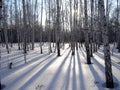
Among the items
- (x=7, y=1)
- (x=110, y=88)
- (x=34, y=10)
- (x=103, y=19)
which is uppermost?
(x=7, y=1)

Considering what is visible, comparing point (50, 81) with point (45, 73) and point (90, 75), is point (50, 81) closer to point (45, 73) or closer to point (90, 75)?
point (45, 73)

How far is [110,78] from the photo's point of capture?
23.5 feet

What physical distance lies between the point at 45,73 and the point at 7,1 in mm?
22597

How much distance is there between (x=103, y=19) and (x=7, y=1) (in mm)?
24810

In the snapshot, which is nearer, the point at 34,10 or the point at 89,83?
the point at 89,83

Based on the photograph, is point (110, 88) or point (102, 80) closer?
point (110, 88)

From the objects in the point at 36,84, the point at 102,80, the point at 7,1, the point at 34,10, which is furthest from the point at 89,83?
Result: the point at 7,1

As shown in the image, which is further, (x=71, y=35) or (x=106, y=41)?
(x=71, y=35)

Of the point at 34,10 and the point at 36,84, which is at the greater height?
the point at 34,10

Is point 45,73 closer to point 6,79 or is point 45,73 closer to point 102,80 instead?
point 6,79

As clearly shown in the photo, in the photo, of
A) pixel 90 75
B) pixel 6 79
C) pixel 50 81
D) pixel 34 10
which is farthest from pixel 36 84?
pixel 34 10

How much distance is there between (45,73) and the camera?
938cm

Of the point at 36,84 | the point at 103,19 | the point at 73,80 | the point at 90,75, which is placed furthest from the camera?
the point at 90,75

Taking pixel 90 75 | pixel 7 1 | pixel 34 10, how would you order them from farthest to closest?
1. pixel 7 1
2. pixel 34 10
3. pixel 90 75
